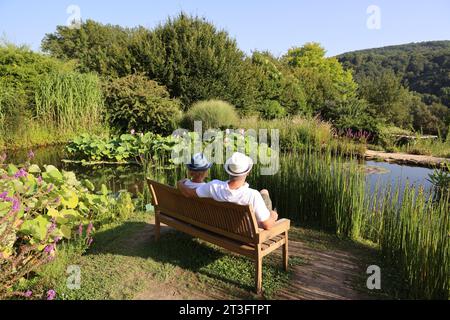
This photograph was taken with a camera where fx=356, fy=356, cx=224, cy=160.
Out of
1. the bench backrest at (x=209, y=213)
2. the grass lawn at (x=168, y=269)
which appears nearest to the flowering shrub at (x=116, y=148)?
the grass lawn at (x=168, y=269)

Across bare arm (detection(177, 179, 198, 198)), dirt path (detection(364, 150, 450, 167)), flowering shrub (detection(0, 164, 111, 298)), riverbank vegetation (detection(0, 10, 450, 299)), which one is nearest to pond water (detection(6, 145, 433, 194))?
dirt path (detection(364, 150, 450, 167))

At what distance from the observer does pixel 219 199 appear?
296 centimetres

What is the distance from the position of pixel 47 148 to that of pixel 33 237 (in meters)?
8.44

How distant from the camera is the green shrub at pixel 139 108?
11975 mm

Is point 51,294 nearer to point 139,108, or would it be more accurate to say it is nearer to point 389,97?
point 139,108

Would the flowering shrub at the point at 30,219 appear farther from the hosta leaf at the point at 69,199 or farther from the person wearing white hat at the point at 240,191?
the person wearing white hat at the point at 240,191

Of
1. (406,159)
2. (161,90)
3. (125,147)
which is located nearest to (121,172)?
(125,147)

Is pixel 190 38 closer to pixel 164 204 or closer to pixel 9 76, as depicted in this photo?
pixel 9 76

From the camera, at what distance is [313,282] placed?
295 cm

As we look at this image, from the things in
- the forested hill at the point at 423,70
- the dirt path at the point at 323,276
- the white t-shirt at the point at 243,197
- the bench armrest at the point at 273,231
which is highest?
the forested hill at the point at 423,70

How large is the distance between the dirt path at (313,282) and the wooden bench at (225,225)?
9.3 inches

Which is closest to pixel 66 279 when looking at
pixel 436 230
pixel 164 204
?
pixel 164 204

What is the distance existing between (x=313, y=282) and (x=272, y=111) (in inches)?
498

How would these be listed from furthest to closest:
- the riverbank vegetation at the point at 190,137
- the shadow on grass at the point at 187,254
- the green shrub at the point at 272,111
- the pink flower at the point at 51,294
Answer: the green shrub at the point at 272,111, the shadow on grass at the point at 187,254, the riverbank vegetation at the point at 190,137, the pink flower at the point at 51,294
